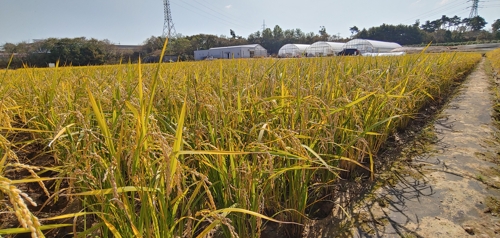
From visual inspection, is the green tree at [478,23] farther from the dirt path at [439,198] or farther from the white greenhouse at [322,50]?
the dirt path at [439,198]

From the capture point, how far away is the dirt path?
1.13 m

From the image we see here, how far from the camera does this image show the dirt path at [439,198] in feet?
3.70

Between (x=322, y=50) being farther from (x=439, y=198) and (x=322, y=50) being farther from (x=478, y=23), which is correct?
(x=478, y=23)

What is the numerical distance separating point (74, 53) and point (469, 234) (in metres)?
21.6

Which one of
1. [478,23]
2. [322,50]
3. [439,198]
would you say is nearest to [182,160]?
[439,198]

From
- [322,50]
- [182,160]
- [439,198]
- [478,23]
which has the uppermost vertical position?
[478,23]

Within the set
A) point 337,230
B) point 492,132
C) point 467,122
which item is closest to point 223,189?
point 337,230

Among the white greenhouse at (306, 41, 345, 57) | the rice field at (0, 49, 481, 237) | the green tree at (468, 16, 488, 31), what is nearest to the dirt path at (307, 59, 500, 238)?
the rice field at (0, 49, 481, 237)

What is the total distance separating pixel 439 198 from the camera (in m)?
1.34

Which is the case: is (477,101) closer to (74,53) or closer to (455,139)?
(455,139)

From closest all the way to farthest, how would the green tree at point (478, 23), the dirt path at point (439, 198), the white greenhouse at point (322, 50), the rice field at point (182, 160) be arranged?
1. the rice field at point (182, 160)
2. the dirt path at point (439, 198)
3. the white greenhouse at point (322, 50)
4. the green tree at point (478, 23)

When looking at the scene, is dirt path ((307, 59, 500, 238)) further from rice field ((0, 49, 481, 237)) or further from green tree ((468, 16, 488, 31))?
green tree ((468, 16, 488, 31))

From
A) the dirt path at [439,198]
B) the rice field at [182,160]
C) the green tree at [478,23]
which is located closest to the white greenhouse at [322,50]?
the dirt path at [439,198]

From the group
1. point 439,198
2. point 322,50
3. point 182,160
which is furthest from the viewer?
point 322,50
